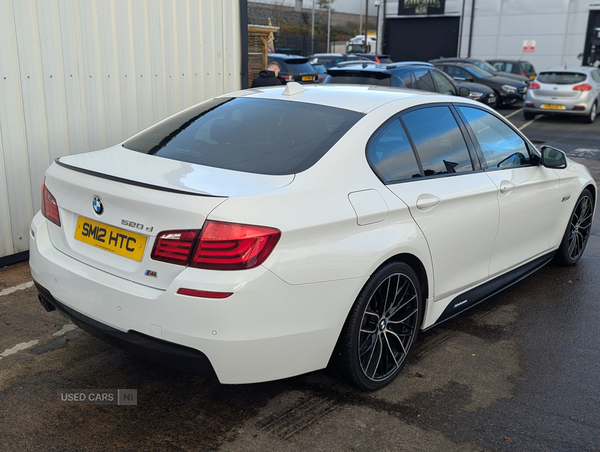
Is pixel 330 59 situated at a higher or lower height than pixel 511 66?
higher

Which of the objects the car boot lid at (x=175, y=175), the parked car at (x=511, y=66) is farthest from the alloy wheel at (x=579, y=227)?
the parked car at (x=511, y=66)

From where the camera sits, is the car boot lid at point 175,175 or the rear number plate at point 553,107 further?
the rear number plate at point 553,107

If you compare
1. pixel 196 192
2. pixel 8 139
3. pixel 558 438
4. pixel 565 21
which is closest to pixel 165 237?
pixel 196 192

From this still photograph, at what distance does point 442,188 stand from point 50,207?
2.14 m

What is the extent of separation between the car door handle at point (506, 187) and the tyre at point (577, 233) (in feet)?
4.42

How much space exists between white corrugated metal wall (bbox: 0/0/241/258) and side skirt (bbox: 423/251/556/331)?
3.62 meters

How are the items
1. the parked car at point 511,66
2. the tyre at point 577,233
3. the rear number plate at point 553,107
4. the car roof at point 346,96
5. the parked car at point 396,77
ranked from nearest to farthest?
the car roof at point 346,96 → the tyre at point 577,233 → the parked car at point 396,77 → the rear number plate at point 553,107 → the parked car at point 511,66

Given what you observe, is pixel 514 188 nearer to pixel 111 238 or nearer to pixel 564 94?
pixel 111 238

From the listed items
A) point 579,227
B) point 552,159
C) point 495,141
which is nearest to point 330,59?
point 579,227

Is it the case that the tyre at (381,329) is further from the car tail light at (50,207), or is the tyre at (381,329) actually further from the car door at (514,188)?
the car tail light at (50,207)

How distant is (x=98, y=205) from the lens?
2822 millimetres

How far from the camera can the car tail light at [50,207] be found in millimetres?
3102

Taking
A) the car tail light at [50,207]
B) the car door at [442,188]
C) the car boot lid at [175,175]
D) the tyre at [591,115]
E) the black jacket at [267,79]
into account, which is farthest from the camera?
the tyre at [591,115]

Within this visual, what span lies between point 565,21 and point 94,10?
29334 mm
